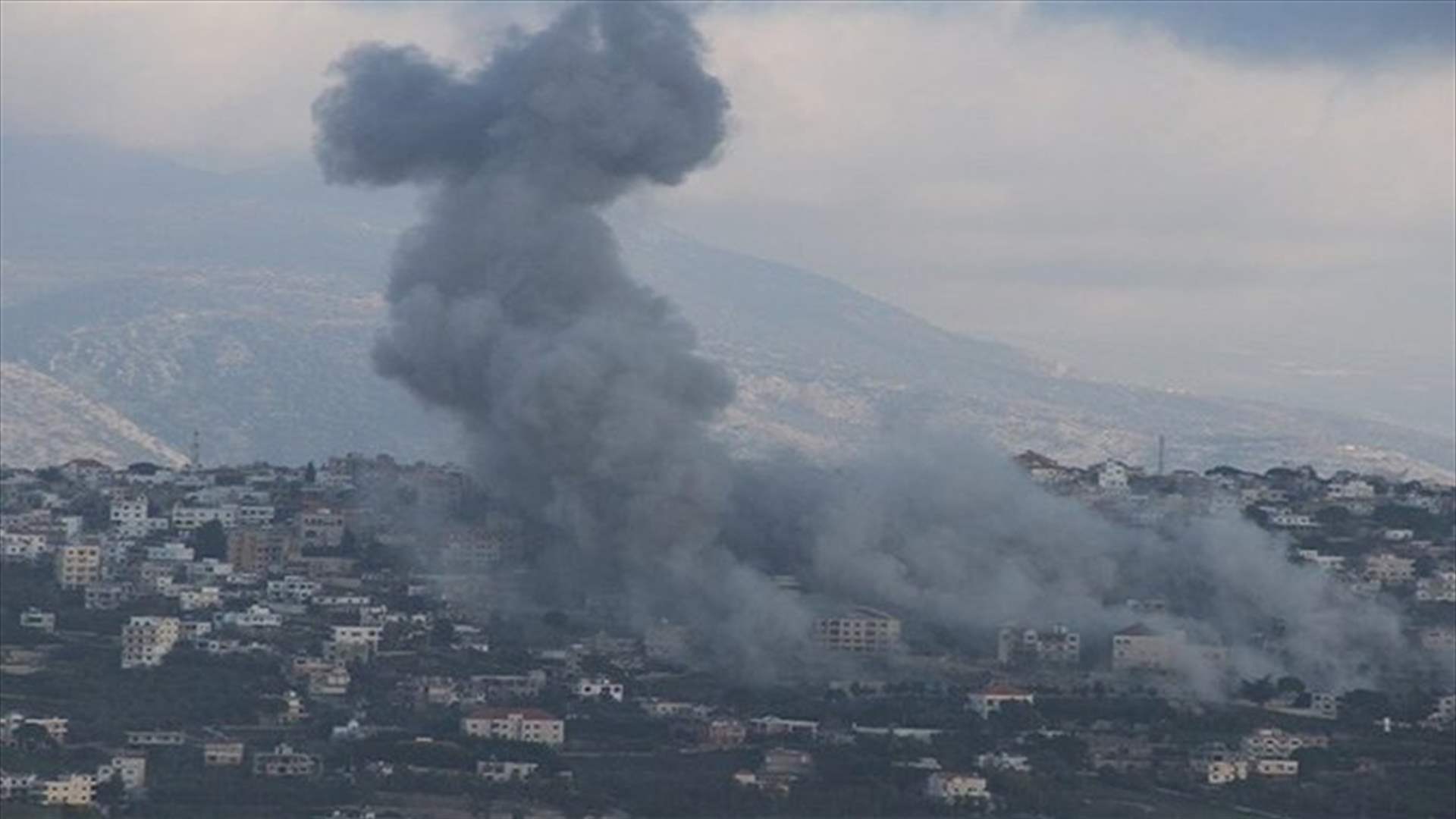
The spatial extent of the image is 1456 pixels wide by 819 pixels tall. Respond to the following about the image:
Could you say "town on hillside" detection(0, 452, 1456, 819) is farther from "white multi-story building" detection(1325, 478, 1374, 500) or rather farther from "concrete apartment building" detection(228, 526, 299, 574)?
"white multi-story building" detection(1325, 478, 1374, 500)

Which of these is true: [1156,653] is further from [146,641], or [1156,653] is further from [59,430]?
[59,430]

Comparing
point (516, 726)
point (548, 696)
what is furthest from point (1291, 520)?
point (516, 726)

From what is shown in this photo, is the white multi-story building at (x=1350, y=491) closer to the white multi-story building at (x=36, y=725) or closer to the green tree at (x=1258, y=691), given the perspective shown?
the green tree at (x=1258, y=691)

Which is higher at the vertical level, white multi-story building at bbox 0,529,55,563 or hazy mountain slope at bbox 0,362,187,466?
hazy mountain slope at bbox 0,362,187,466

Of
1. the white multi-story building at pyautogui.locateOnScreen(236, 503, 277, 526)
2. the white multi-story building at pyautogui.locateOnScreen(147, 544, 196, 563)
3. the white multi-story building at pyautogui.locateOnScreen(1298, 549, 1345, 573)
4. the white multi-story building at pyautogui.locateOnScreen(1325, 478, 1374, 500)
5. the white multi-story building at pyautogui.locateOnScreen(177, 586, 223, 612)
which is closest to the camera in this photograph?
the white multi-story building at pyautogui.locateOnScreen(177, 586, 223, 612)

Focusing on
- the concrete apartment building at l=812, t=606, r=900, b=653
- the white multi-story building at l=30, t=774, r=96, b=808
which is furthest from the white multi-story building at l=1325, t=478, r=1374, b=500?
the white multi-story building at l=30, t=774, r=96, b=808

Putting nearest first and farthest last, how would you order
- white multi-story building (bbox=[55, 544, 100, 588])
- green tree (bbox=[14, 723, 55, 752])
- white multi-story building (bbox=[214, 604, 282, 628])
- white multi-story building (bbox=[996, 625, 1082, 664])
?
1. green tree (bbox=[14, 723, 55, 752])
2. white multi-story building (bbox=[996, 625, 1082, 664])
3. white multi-story building (bbox=[214, 604, 282, 628])
4. white multi-story building (bbox=[55, 544, 100, 588])

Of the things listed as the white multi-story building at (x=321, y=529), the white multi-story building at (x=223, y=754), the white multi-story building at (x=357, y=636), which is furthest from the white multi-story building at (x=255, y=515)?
the white multi-story building at (x=223, y=754)
